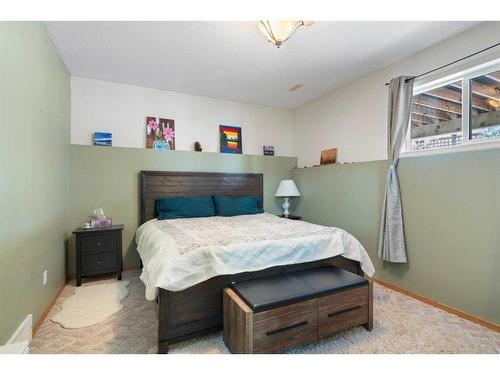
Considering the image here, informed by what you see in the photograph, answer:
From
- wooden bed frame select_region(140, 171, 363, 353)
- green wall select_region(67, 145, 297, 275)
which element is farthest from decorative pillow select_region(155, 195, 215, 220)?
wooden bed frame select_region(140, 171, 363, 353)

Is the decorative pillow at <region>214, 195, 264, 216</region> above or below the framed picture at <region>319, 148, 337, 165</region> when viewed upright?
below

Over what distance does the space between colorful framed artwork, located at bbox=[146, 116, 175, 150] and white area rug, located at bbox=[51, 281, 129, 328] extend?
189 centimetres

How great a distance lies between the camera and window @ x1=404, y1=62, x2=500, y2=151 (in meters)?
2.06

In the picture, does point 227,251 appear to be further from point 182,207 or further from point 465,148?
point 465,148

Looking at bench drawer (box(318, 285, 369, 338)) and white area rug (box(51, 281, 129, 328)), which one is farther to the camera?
white area rug (box(51, 281, 129, 328))

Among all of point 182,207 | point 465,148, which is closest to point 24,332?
point 182,207

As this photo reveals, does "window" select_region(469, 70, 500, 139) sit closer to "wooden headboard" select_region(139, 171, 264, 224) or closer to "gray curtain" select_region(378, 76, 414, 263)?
"gray curtain" select_region(378, 76, 414, 263)

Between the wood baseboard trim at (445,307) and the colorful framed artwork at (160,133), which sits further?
the colorful framed artwork at (160,133)

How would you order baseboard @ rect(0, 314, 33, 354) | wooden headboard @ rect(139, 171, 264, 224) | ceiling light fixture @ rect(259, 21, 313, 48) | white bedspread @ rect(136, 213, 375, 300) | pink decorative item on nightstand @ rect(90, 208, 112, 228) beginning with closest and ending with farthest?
baseboard @ rect(0, 314, 33, 354) < white bedspread @ rect(136, 213, 375, 300) < ceiling light fixture @ rect(259, 21, 313, 48) < pink decorative item on nightstand @ rect(90, 208, 112, 228) < wooden headboard @ rect(139, 171, 264, 224)

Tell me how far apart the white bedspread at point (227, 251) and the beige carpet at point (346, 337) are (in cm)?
43

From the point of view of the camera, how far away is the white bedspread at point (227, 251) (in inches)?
61.6

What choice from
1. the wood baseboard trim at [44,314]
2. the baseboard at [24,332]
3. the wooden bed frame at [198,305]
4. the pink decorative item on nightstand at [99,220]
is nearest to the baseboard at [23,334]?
the baseboard at [24,332]

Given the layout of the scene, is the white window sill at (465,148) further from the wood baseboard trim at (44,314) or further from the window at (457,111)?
the wood baseboard trim at (44,314)
